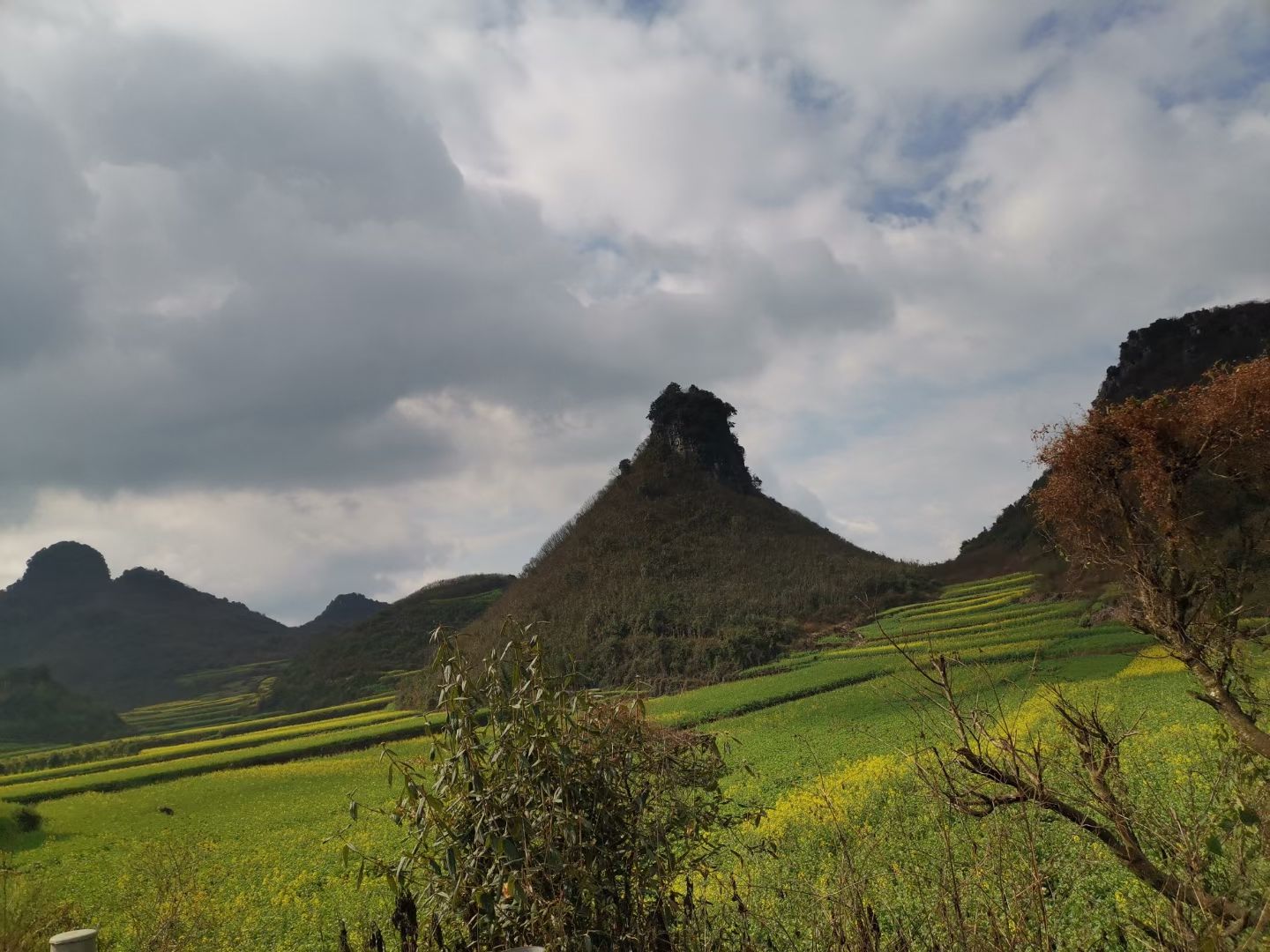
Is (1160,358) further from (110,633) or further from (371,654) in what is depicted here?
(110,633)

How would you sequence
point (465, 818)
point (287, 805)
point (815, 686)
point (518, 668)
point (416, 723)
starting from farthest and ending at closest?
point (416, 723) < point (815, 686) < point (287, 805) < point (518, 668) < point (465, 818)

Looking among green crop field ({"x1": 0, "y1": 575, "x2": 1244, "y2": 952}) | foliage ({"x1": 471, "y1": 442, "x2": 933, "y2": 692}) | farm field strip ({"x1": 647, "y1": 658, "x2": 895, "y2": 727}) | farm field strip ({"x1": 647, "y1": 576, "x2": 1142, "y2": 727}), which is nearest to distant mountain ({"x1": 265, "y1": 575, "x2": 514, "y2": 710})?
foliage ({"x1": 471, "y1": 442, "x2": 933, "y2": 692})

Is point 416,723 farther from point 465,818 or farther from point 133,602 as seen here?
point 133,602

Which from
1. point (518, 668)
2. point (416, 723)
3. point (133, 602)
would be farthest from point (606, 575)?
point (133, 602)

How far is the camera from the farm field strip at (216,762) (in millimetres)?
34188

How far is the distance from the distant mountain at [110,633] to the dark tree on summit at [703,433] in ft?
346

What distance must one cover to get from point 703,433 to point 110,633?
15007 centimetres

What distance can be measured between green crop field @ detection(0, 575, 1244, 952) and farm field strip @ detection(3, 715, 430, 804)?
156 millimetres

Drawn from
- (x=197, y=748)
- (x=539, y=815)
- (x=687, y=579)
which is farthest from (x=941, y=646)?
(x=687, y=579)

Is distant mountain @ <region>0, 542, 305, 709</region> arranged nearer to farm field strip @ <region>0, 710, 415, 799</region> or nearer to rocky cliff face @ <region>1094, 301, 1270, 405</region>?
farm field strip @ <region>0, 710, 415, 799</region>

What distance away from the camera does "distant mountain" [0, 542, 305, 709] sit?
493 feet

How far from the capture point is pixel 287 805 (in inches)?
949

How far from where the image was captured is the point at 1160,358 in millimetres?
59812

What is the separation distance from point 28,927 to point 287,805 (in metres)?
20.1
